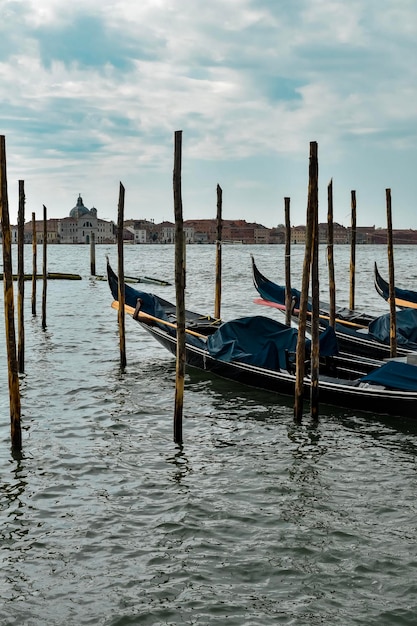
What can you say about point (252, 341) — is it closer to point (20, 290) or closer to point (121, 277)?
point (121, 277)

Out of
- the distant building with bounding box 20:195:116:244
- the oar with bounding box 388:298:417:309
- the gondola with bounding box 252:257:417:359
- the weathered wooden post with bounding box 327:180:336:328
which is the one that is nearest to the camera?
the gondola with bounding box 252:257:417:359

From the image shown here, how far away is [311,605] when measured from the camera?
455cm

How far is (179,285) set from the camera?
294 inches

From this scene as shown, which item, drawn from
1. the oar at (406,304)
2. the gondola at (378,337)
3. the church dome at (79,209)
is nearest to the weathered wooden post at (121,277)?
the gondola at (378,337)

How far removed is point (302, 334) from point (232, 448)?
4.78ft

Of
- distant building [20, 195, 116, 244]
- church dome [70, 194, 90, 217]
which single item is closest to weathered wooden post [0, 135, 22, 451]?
distant building [20, 195, 116, 244]

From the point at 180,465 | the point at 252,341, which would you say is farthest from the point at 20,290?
the point at 180,465

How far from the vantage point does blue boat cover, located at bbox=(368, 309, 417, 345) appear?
11992 mm

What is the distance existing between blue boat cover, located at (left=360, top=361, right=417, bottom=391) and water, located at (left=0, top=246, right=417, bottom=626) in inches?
18.7

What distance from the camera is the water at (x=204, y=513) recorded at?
458 cm

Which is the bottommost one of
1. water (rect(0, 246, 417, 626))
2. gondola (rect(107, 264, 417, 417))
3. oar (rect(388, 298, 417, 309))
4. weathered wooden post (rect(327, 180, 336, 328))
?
water (rect(0, 246, 417, 626))

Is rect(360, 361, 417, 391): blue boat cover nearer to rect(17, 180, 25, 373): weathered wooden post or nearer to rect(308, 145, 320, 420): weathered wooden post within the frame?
rect(308, 145, 320, 420): weathered wooden post

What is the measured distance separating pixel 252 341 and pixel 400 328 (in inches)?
121

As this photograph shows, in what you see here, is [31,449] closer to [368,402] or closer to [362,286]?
[368,402]
